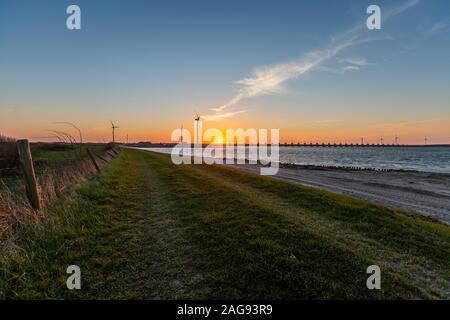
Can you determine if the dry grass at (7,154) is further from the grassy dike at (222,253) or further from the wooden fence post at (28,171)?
the wooden fence post at (28,171)

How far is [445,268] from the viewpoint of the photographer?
5910mm

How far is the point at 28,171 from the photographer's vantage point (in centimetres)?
773

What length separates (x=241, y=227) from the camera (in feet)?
26.8

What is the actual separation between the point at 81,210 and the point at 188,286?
654 cm

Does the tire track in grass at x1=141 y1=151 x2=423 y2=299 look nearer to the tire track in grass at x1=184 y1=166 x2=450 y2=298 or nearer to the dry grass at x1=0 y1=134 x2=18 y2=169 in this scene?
the tire track in grass at x1=184 y1=166 x2=450 y2=298

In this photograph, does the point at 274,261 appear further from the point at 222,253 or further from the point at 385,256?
the point at 385,256

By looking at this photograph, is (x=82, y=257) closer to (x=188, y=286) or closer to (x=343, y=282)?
(x=188, y=286)

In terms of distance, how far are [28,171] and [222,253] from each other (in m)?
6.37
